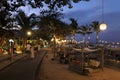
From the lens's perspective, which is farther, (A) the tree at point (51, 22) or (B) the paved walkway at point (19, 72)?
(A) the tree at point (51, 22)

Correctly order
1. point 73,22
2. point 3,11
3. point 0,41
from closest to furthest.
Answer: point 3,11
point 0,41
point 73,22

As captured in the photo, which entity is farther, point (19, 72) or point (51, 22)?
point (51, 22)

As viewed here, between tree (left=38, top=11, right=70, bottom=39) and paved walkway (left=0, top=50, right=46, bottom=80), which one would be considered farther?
tree (left=38, top=11, right=70, bottom=39)

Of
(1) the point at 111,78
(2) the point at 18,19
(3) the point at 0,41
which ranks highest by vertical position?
(2) the point at 18,19

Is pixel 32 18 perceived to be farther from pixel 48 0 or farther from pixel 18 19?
pixel 48 0

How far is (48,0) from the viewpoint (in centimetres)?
966

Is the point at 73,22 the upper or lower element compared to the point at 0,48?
upper

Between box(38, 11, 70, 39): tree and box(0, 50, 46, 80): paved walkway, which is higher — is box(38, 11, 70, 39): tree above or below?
above

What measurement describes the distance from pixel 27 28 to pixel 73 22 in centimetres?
3703

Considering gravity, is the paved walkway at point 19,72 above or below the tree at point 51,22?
below

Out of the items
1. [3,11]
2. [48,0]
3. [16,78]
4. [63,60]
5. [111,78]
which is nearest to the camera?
[48,0]

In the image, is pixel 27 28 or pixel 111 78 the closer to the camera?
pixel 111 78

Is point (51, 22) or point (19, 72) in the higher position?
point (51, 22)

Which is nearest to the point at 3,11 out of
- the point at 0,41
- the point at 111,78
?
the point at 111,78
